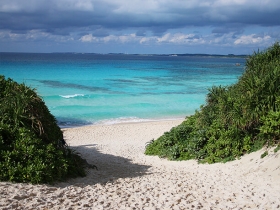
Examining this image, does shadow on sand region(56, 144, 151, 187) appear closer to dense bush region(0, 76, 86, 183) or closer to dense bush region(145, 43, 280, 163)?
dense bush region(0, 76, 86, 183)

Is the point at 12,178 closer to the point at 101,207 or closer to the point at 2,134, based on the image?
the point at 2,134

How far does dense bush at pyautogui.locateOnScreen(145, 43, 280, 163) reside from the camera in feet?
36.3

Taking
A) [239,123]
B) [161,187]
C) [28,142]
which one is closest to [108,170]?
[161,187]

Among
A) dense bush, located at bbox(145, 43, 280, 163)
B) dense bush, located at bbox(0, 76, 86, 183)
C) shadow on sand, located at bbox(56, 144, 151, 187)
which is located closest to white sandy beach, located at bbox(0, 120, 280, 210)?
shadow on sand, located at bbox(56, 144, 151, 187)

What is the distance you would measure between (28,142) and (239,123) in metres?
6.89

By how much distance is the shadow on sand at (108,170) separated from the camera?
8.84m

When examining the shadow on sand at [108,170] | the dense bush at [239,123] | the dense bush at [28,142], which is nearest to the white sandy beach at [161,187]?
the shadow on sand at [108,170]

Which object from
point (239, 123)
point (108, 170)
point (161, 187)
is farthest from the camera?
point (239, 123)

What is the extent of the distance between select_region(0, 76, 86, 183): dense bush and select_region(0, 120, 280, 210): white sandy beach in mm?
346

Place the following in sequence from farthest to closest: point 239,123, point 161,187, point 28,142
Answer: point 239,123
point 161,187
point 28,142

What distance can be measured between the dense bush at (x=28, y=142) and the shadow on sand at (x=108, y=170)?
1.20 ft

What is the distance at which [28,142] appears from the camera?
26.9 ft

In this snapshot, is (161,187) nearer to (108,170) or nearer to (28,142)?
(108,170)

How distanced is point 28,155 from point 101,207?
2.34 meters
